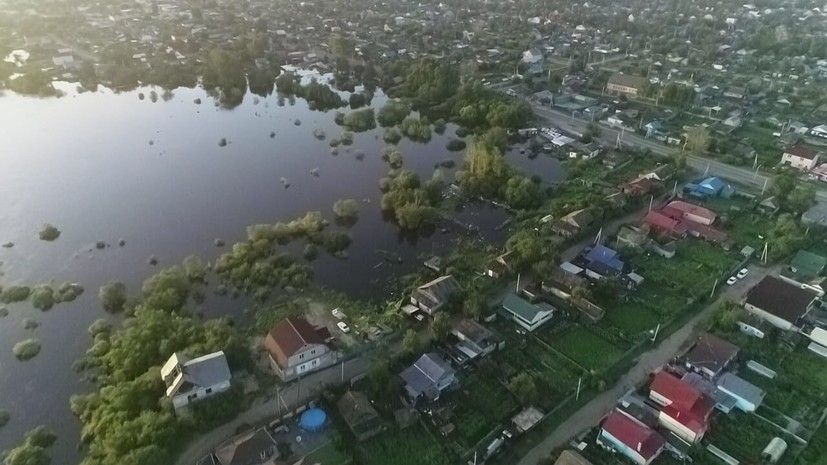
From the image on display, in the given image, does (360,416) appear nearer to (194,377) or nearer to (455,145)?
(194,377)

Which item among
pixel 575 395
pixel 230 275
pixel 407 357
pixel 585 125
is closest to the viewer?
pixel 575 395

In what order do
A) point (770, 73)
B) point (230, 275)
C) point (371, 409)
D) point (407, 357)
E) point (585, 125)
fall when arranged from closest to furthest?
point (371, 409)
point (407, 357)
point (230, 275)
point (585, 125)
point (770, 73)

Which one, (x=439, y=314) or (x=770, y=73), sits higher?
(x=439, y=314)

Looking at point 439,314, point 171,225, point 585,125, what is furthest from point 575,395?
point 585,125

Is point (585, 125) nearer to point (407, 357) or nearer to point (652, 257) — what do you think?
point (652, 257)

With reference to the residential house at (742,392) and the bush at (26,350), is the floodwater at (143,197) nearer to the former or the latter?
the bush at (26,350)

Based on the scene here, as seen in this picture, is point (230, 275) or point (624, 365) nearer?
point (624, 365)

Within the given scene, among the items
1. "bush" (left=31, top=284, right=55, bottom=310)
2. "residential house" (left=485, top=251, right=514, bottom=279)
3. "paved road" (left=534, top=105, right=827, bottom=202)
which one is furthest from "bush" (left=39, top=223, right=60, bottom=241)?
"paved road" (left=534, top=105, right=827, bottom=202)
